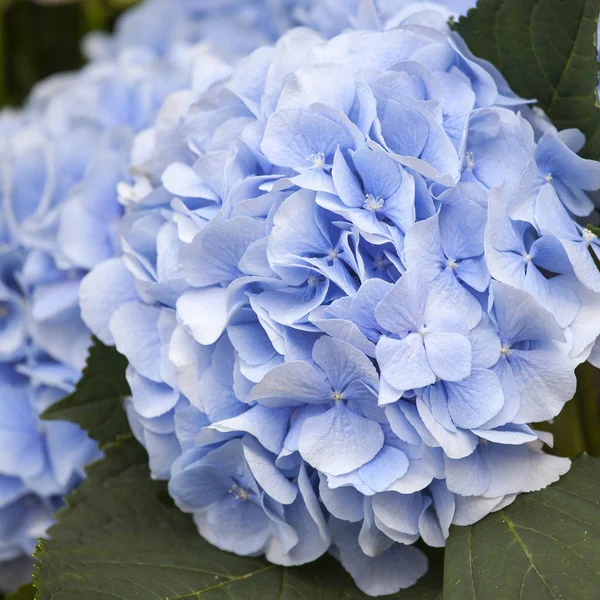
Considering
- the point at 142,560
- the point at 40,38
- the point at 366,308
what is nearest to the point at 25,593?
the point at 142,560

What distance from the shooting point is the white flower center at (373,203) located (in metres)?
0.57

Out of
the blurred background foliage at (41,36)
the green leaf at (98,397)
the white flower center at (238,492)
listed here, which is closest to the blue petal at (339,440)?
the white flower center at (238,492)

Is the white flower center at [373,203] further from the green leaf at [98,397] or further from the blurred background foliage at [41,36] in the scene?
the blurred background foliage at [41,36]

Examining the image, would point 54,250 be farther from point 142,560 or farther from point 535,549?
point 535,549

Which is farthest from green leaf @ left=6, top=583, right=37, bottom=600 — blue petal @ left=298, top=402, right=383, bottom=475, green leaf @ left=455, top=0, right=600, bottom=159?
green leaf @ left=455, top=0, right=600, bottom=159

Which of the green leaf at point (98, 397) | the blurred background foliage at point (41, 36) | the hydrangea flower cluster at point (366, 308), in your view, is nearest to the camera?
the hydrangea flower cluster at point (366, 308)

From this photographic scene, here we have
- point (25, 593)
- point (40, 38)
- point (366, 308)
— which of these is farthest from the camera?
point (40, 38)

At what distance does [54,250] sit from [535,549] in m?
0.52

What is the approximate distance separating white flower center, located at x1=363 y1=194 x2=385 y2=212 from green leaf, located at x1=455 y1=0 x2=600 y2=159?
7.6 inches

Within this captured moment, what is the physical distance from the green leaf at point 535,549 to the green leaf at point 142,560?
A: 0.07 meters

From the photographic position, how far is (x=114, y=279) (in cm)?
70

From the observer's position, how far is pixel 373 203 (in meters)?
0.57

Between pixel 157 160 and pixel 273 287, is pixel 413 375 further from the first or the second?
pixel 157 160

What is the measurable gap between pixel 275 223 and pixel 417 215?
10cm
